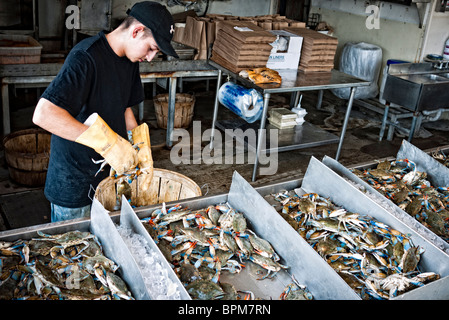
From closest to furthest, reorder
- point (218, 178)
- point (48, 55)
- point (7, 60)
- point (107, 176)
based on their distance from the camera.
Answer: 1. point (107, 176)
2. point (7, 60)
3. point (218, 178)
4. point (48, 55)

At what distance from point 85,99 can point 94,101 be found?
0.28ft

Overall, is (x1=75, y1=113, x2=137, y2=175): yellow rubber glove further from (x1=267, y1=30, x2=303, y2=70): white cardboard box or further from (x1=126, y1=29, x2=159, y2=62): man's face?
(x1=267, y1=30, x2=303, y2=70): white cardboard box

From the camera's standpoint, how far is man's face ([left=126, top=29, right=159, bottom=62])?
224cm

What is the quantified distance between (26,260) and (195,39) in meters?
4.12

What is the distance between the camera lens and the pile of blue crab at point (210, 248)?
192 cm

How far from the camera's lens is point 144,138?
259cm

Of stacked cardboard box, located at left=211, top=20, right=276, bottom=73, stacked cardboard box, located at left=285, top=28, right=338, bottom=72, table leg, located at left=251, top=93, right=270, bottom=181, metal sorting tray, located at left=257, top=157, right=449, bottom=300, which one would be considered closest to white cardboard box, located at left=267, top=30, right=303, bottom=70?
stacked cardboard box, located at left=285, top=28, right=338, bottom=72

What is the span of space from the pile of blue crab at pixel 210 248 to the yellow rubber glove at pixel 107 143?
326 millimetres

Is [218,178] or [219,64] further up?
[219,64]

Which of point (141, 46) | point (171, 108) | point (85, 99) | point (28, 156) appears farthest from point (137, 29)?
point (171, 108)

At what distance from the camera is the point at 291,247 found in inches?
83.0

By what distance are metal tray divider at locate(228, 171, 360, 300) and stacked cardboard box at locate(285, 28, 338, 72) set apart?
3.14m
